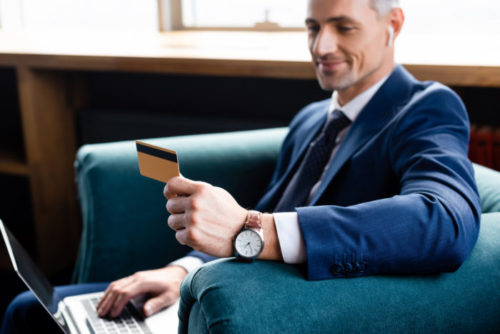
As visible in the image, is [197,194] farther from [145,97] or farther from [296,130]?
[145,97]

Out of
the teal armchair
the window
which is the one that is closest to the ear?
the teal armchair

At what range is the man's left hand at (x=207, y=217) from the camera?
0.93 m

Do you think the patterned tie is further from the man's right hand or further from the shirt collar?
the man's right hand

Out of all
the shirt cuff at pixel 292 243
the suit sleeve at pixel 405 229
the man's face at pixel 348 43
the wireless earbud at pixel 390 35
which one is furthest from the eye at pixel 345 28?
the shirt cuff at pixel 292 243

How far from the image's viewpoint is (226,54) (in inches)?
78.3

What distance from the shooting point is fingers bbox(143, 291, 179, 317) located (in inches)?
49.4

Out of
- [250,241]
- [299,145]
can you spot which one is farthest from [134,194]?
[250,241]

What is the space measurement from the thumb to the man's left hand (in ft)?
1.21

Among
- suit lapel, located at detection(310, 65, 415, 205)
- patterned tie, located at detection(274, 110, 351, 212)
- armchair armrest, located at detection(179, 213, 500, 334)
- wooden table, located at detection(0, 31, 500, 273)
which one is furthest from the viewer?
wooden table, located at detection(0, 31, 500, 273)

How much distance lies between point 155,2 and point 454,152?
224 cm

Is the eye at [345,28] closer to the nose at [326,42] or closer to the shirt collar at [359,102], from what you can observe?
the nose at [326,42]

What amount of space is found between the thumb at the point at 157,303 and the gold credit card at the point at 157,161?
1.39 ft

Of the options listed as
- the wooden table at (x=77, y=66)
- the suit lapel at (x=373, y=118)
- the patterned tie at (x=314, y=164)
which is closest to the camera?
the suit lapel at (x=373, y=118)

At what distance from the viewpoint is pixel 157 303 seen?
1.28 m
